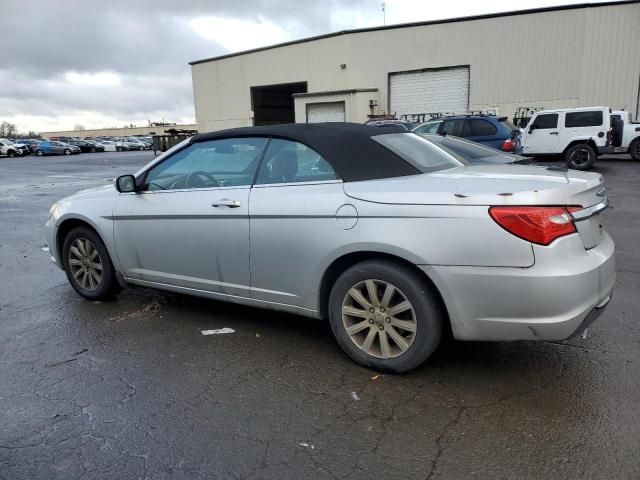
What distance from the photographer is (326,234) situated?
3.34 m

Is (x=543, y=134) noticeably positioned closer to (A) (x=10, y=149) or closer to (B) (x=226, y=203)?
(B) (x=226, y=203)

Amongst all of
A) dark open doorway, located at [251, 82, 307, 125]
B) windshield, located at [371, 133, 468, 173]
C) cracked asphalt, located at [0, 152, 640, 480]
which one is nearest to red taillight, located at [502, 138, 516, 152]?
cracked asphalt, located at [0, 152, 640, 480]

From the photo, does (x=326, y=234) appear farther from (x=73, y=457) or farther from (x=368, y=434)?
(x=73, y=457)

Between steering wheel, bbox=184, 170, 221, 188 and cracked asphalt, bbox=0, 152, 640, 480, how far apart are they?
1.16 meters

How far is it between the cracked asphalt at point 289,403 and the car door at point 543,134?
13.0 m

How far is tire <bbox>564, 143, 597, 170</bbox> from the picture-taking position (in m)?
15.7

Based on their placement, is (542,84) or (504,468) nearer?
(504,468)

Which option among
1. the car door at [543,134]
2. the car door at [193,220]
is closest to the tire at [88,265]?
the car door at [193,220]

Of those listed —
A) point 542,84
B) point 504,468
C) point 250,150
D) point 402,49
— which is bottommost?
point 504,468

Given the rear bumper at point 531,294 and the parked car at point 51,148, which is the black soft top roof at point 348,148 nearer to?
the rear bumper at point 531,294

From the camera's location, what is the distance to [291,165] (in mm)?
3723

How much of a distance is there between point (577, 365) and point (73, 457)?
3.09 metres

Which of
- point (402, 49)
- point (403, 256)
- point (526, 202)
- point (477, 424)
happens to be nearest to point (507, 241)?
point (526, 202)

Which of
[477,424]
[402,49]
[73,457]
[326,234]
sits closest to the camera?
[73,457]
